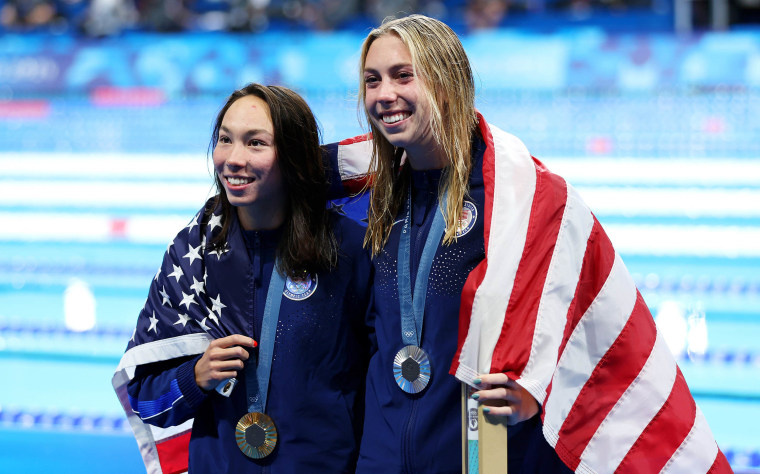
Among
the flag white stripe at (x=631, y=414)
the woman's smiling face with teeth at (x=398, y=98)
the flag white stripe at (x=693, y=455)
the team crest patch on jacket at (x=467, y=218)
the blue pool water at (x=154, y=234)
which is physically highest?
the woman's smiling face with teeth at (x=398, y=98)

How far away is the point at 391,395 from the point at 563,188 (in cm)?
48

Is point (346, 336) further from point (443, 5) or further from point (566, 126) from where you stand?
point (443, 5)

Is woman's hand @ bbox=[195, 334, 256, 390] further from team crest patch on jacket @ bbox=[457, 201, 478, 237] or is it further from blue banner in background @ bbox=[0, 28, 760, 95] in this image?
blue banner in background @ bbox=[0, 28, 760, 95]

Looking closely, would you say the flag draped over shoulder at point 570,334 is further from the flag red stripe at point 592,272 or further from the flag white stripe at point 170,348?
the flag white stripe at point 170,348

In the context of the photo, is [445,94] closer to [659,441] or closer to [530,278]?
[530,278]

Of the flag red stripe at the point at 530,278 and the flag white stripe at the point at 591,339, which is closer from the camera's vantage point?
the flag red stripe at the point at 530,278

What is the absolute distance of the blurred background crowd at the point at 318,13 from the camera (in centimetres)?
830

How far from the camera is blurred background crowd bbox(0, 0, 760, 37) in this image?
830 centimetres

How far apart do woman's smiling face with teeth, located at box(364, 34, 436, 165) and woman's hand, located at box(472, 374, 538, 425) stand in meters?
0.44

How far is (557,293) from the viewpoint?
4.79ft

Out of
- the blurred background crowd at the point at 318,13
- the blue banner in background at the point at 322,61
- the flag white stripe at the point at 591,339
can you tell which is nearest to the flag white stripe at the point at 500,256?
the flag white stripe at the point at 591,339

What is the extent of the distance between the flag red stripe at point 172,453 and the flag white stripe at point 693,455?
3.32ft

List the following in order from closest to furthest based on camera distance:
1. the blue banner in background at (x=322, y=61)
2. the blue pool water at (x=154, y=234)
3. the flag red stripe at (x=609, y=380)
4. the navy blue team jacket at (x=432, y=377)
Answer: the navy blue team jacket at (x=432, y=377), the flag red stripe at (x=609, y=380), the blue pool water at (x=154, y=234), the blue banner in background at (x=322, y=61)

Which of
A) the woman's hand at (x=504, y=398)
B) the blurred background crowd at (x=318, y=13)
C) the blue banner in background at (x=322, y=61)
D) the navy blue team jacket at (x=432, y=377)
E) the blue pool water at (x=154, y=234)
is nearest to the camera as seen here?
the woman's hand at (x=504, y=398)
